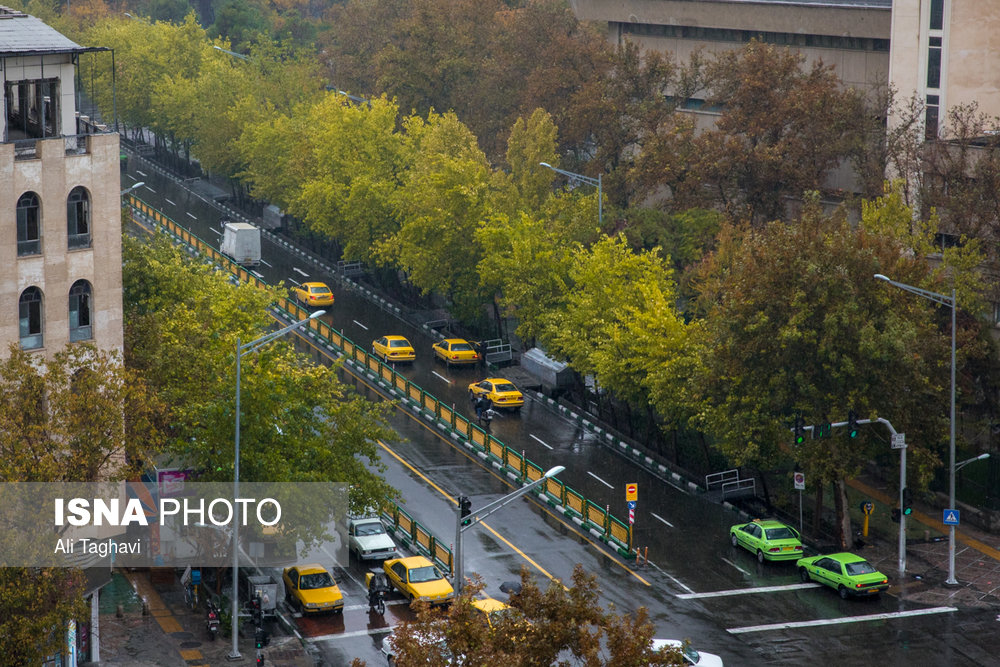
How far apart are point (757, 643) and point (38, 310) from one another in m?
23.8

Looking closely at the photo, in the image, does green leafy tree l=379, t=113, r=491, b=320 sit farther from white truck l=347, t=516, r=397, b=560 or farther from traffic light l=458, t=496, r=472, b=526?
traffic light l=458, t=496, r=472, b=526

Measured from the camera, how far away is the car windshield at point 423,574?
157ft

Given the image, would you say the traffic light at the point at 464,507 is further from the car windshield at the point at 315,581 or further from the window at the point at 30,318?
the window at the point at 30,318

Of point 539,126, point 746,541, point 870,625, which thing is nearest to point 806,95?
point 539,126

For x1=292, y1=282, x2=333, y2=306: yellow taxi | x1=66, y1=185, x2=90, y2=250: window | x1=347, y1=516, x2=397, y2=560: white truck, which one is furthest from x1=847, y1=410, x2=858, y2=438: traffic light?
x1=292, y1=282, x2=333, y2=306: yellow taxi

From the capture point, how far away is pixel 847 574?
48.7 m

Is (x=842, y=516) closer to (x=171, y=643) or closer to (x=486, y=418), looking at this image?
(x=486, y=418)

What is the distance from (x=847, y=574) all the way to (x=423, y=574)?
45.9ft

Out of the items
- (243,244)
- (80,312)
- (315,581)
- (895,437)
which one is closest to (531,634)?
(315,581)

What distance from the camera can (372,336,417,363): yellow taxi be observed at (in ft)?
243

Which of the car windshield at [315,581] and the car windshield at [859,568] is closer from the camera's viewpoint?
the car windshield at [315,581]

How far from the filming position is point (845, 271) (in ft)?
168

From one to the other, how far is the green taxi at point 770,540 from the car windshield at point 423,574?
1170 cm

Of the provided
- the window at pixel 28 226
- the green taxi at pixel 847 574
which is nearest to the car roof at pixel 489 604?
the green taxi at pixel 847 574
